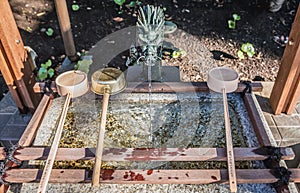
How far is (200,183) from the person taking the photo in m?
1.28

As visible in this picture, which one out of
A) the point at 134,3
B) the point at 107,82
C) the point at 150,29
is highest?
the point at 150,29

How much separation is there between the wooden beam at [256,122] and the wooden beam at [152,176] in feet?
0.62

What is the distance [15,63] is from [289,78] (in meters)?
1.65

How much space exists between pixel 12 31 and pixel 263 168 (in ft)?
5.20

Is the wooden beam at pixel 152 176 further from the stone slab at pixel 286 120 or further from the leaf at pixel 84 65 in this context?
the leaf at pixel 84 65

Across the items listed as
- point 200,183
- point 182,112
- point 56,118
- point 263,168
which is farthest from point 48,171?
point 263,168

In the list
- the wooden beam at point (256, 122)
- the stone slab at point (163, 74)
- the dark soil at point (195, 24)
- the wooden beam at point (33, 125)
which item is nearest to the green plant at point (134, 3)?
the dark soil at point (195, 24)

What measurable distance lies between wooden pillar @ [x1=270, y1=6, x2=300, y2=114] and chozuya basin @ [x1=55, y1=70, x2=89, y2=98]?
1.18 m

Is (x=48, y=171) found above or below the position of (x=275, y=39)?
above

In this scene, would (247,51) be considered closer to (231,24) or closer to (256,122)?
(231,24)

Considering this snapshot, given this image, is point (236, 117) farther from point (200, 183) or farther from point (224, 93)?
point (200, 183)

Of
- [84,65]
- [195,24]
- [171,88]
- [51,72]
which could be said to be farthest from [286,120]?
[51,72]

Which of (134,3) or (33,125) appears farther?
(134,3)

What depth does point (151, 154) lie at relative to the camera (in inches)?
53.3
